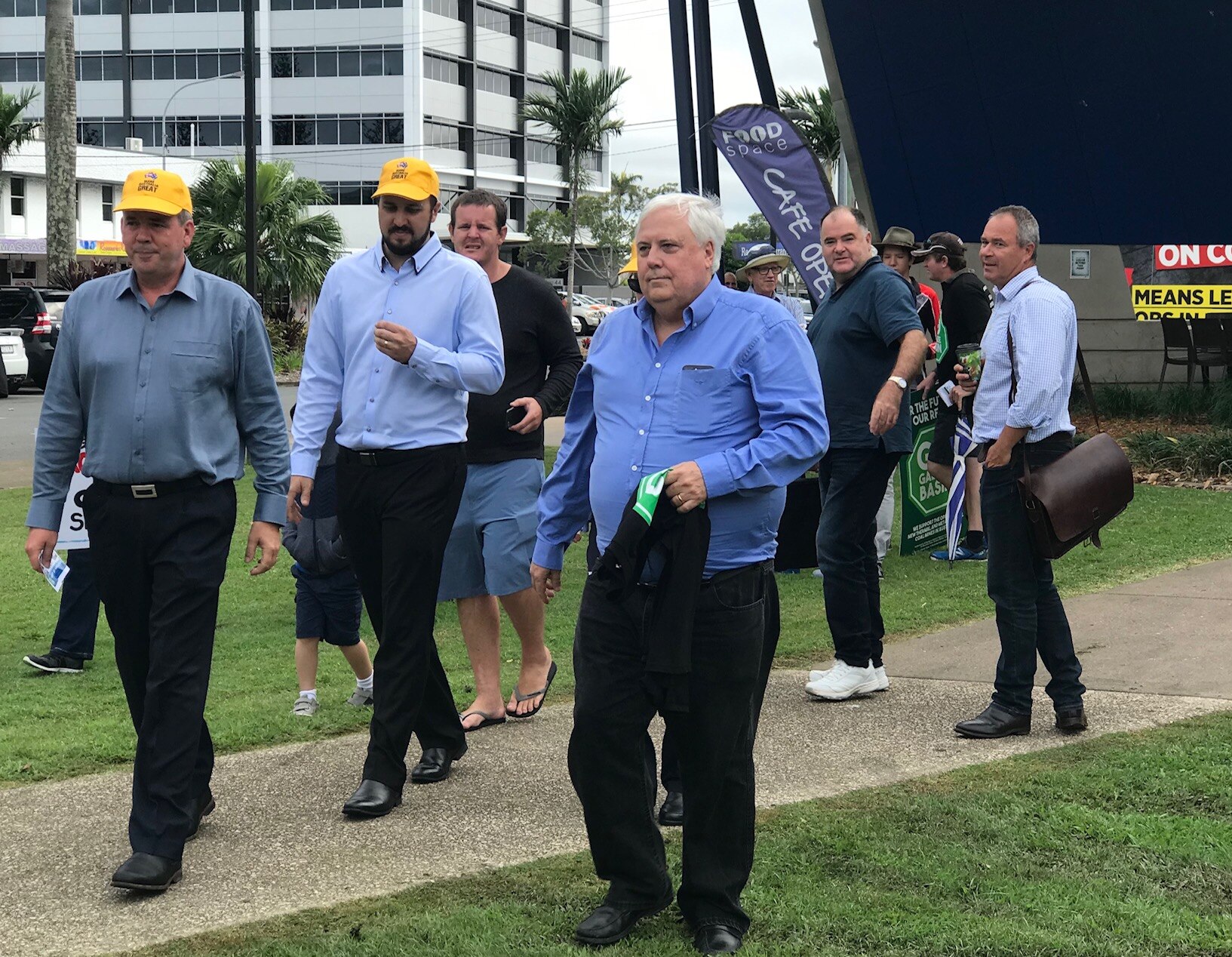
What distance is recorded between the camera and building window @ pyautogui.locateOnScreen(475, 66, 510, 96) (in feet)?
284

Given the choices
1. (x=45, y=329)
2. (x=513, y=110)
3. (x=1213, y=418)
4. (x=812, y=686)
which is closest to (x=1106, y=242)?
(x=1213, y=418)

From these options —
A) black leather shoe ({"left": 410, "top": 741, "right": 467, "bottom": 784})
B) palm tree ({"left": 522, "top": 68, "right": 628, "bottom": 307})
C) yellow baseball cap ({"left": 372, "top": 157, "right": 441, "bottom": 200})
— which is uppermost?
palm tree ({"left": 522, "top": 68, "right": 628, "bottom": 307})

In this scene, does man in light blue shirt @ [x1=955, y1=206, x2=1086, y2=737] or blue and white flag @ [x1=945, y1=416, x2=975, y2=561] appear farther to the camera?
blue and white flag @ [x1=945, y1=416, x2=975, y2=561]

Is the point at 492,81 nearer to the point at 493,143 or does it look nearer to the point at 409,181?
the point at 493,143

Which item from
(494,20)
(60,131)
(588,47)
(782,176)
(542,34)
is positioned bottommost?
(782,176)

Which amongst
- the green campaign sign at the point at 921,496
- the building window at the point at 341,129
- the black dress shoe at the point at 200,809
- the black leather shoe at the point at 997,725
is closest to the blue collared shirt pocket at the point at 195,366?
the black dress shoe at the point at 200,809

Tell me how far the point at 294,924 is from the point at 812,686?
10.1 feet

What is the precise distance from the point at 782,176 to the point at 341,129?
74.4 m

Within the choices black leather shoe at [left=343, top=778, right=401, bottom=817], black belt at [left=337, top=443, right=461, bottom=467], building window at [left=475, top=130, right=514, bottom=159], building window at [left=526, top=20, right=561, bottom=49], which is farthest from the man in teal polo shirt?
building window at [left=526, top=20, right=561, bottom=49]

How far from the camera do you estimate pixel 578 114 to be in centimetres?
7206

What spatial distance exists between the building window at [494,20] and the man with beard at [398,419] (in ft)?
279

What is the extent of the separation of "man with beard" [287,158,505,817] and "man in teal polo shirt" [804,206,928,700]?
1.88 meters

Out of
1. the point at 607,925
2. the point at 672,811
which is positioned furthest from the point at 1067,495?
the point at 607,925

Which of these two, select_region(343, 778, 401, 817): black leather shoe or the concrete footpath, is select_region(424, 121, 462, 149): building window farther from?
select_region(343, 778, 401, 817): black leather shoe
